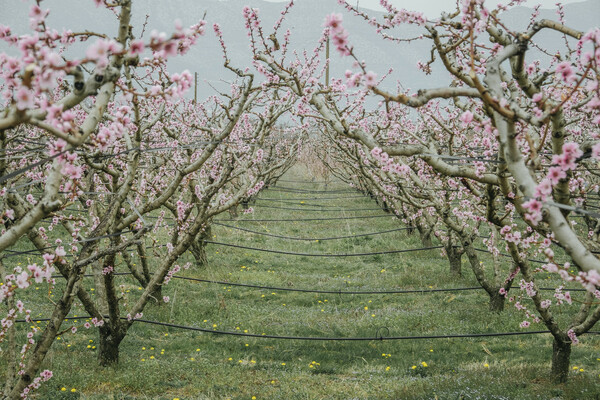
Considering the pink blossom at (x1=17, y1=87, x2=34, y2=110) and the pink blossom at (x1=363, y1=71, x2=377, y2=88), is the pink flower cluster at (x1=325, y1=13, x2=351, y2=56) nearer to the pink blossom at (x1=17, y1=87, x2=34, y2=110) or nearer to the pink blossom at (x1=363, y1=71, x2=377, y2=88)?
the pink blossom at (x1=363, y1=71, x2=377, y2=88)

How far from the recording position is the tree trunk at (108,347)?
19.7ft

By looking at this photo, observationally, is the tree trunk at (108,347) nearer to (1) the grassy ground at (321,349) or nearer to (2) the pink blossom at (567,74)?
(1) the grassy ground at (321,349)

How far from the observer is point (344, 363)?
682cm

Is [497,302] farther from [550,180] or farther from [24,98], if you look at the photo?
[24,98]

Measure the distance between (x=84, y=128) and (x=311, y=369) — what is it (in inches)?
203

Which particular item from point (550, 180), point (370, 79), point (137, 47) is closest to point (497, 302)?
point (550, 180)

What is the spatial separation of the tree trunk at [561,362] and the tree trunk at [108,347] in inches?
220

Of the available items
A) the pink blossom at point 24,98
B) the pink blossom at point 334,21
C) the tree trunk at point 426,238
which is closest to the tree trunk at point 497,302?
the tree trunk at point 426,238

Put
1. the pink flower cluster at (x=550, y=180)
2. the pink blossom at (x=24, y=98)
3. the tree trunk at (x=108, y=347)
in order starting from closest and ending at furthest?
the pink blossom at (x=24, y=98)
the pink flower cluster at (x=550, y=180)
the tree trunk at (x=108, y=347)

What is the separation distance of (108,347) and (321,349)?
125 inches

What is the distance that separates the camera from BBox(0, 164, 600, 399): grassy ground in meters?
5.60

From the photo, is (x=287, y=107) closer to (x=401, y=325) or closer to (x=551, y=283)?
(x=401, y=325)

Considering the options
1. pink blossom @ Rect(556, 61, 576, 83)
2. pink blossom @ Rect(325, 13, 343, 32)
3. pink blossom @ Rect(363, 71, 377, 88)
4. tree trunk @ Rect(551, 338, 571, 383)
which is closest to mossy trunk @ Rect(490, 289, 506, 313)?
tree trunk @ Rect(551, 338, 571, 383)

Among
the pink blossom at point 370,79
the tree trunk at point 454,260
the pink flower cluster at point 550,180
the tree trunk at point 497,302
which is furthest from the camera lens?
the tree trunk at point 454,260
